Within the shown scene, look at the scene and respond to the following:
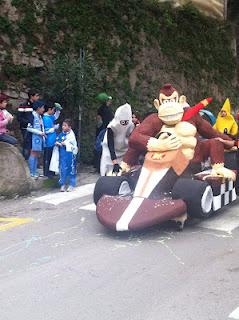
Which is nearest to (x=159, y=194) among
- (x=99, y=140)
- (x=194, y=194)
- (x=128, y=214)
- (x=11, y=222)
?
(x=194, y=194)

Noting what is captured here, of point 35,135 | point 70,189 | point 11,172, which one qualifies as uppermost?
point 35,135

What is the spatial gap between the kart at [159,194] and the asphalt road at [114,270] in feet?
0.82

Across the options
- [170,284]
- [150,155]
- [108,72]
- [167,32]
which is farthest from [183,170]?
[167,32]

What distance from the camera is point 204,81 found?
17.2 meters

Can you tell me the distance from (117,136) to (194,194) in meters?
2.45

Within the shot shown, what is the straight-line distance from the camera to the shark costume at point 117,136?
7.85 m

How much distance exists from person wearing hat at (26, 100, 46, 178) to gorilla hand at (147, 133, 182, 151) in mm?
2916

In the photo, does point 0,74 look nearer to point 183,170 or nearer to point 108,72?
point 108,72

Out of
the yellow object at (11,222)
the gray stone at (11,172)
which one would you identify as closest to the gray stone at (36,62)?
the gray stone at (11,172)

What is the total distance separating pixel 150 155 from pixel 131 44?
25.9 ft

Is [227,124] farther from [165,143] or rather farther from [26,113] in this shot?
[26,113]

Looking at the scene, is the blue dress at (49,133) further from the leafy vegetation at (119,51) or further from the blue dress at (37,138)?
the leafy vegetation at (119,51)

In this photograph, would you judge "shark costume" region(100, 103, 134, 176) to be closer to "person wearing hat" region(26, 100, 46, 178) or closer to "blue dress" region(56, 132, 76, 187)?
"blue dress" region(56, 132, 76, 187)

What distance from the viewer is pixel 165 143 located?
21.2 ft
